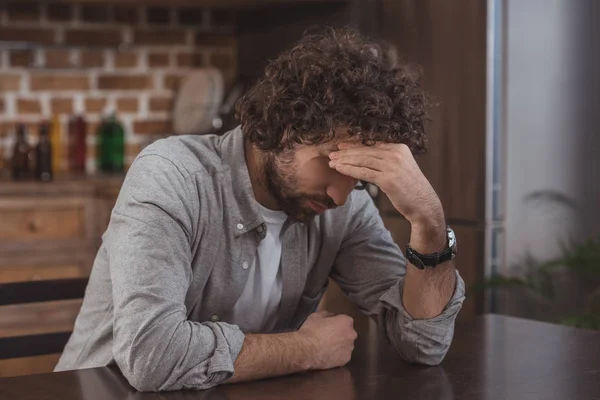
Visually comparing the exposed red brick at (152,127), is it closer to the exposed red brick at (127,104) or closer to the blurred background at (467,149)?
the exposed red brick at (127,104)

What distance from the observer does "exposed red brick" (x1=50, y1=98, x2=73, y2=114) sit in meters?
3.97

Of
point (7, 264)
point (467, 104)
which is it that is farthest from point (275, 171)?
point (7, 264)

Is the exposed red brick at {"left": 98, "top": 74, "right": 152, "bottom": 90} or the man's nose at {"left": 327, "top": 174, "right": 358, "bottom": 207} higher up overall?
the exposed red brick at {"left": 98, "top": 74, "right": 152, "bottom": 90}

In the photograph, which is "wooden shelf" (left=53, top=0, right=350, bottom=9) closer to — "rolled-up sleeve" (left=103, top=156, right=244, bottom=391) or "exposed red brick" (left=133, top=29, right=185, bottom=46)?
"exposed red brick" (left=133, top=29, right=185, bottom=46)

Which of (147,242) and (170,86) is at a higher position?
(170,86)

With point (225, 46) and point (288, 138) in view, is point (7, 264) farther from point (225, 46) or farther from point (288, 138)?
point (288, 138)

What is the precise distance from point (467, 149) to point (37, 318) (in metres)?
1.58

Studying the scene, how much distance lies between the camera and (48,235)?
3.44 m

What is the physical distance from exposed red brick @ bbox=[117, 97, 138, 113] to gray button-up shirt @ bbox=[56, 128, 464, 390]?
2282mm

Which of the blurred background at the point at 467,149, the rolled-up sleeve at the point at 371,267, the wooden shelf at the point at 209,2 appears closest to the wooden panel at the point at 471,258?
the blurred background at the point at 467,149

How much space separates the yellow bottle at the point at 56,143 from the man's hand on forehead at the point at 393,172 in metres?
2.46

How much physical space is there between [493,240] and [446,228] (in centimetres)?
146

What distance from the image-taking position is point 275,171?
1.73 metres

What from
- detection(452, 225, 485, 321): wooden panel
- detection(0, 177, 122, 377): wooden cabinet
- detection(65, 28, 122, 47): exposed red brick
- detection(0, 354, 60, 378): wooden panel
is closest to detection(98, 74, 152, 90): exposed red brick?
detection(65, 28, 122, 47): exposed red brick
